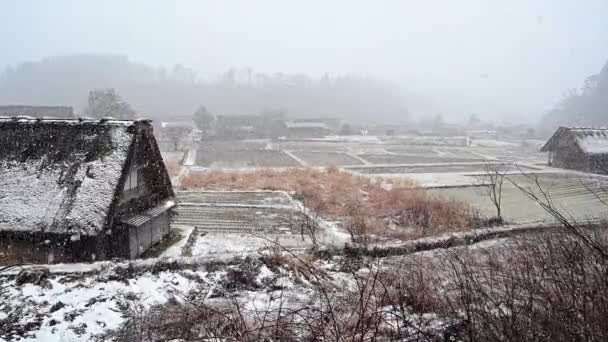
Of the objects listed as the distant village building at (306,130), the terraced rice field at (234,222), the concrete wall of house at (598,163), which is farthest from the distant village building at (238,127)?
the concrete wall of house at (598,163)

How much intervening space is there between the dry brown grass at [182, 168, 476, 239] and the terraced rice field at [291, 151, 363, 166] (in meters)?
6.66

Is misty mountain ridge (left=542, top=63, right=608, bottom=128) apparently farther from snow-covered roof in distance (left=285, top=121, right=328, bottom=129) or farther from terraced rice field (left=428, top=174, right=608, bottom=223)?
snow-covered roof in distance (left=285, top=121, right=328, bottom=129)

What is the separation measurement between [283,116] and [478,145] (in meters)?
25.9

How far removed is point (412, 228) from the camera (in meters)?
12.8

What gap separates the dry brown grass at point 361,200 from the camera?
12734mm

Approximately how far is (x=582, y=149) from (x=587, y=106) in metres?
17.5

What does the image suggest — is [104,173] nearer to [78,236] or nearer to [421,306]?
[78,236]

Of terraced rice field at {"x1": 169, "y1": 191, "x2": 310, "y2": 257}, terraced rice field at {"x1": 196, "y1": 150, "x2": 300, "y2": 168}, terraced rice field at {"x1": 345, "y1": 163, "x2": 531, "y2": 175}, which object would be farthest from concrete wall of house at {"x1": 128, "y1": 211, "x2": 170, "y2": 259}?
terraced rice field at {"x1": 196, "y1": 150, "x2": 300, "y2": 168}

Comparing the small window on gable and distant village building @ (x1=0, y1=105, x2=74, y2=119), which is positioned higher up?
distant village building @ (x1=0, y1=105, x2=74, y2=119)

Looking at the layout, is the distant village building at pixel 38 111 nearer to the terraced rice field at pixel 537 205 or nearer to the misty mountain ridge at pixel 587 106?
the terraced rice field at pixel 537 205

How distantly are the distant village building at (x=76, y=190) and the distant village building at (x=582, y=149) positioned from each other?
26.7 m

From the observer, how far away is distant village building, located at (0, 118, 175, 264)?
27.6 feet

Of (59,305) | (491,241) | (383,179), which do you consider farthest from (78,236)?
(383,179)

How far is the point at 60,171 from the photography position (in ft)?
30.6
